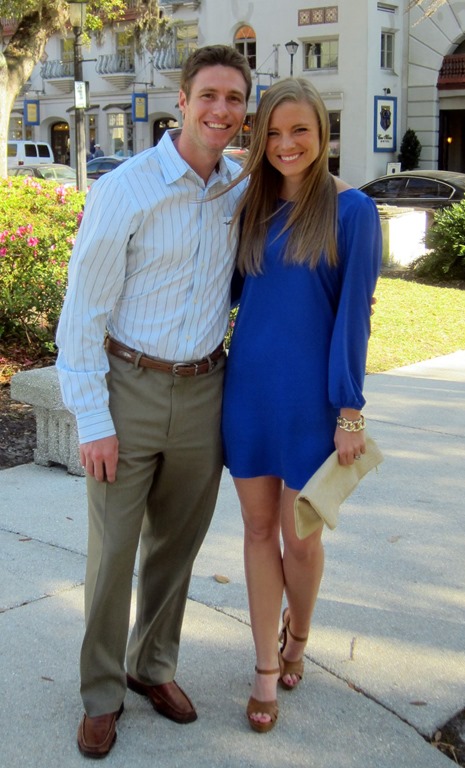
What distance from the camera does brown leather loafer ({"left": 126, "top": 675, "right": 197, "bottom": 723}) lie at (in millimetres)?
2885

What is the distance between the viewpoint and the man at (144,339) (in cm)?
256

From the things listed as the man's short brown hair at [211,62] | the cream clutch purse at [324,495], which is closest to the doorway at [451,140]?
the man's short brown hair at [211,62]

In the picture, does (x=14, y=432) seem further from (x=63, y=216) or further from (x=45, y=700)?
(x=45, y=700)

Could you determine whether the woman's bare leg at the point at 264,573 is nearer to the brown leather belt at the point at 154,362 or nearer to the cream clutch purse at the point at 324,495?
the cream clutch purse at the point at 324,495

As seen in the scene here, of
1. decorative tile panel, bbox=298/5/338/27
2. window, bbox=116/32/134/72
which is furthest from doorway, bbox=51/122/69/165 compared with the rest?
decorative tile panel, bbox=298/5/338/27

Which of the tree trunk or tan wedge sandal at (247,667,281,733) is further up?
the tree trunk

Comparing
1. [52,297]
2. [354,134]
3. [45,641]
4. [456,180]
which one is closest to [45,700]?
[45,641]

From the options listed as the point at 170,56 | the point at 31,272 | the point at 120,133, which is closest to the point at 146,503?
the point at 31,272

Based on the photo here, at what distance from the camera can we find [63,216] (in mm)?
7555

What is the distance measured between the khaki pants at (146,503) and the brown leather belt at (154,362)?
0.06ft

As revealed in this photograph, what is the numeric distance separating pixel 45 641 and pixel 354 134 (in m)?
31.0

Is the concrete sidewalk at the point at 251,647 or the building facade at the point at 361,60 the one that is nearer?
the concrete sidewalk at the point at 251,647

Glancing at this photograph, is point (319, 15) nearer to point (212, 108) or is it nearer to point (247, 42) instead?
point (247, 42)

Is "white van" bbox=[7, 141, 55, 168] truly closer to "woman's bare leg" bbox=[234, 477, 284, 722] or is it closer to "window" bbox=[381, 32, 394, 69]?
"window" bbox=[381, 32, 394, 69]
